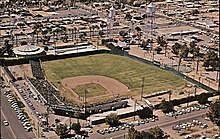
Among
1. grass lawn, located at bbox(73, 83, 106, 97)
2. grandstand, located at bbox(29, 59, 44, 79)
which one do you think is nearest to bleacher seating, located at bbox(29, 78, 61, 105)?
grandstand, located at bbox(29, 59, 44, 79)

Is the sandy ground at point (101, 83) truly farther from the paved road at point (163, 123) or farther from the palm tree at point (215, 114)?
the palm tree at point (215, 114)

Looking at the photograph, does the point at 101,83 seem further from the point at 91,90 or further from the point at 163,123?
the point at 163,123

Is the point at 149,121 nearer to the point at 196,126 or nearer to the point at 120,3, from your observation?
the point at 196,126

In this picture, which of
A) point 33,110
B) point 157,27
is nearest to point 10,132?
point 33,110

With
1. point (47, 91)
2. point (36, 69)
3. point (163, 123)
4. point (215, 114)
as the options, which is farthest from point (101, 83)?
point (215, 114)

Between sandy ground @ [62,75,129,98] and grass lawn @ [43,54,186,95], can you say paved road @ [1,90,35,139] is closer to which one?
sandy ground @ [62,75,129,98]
